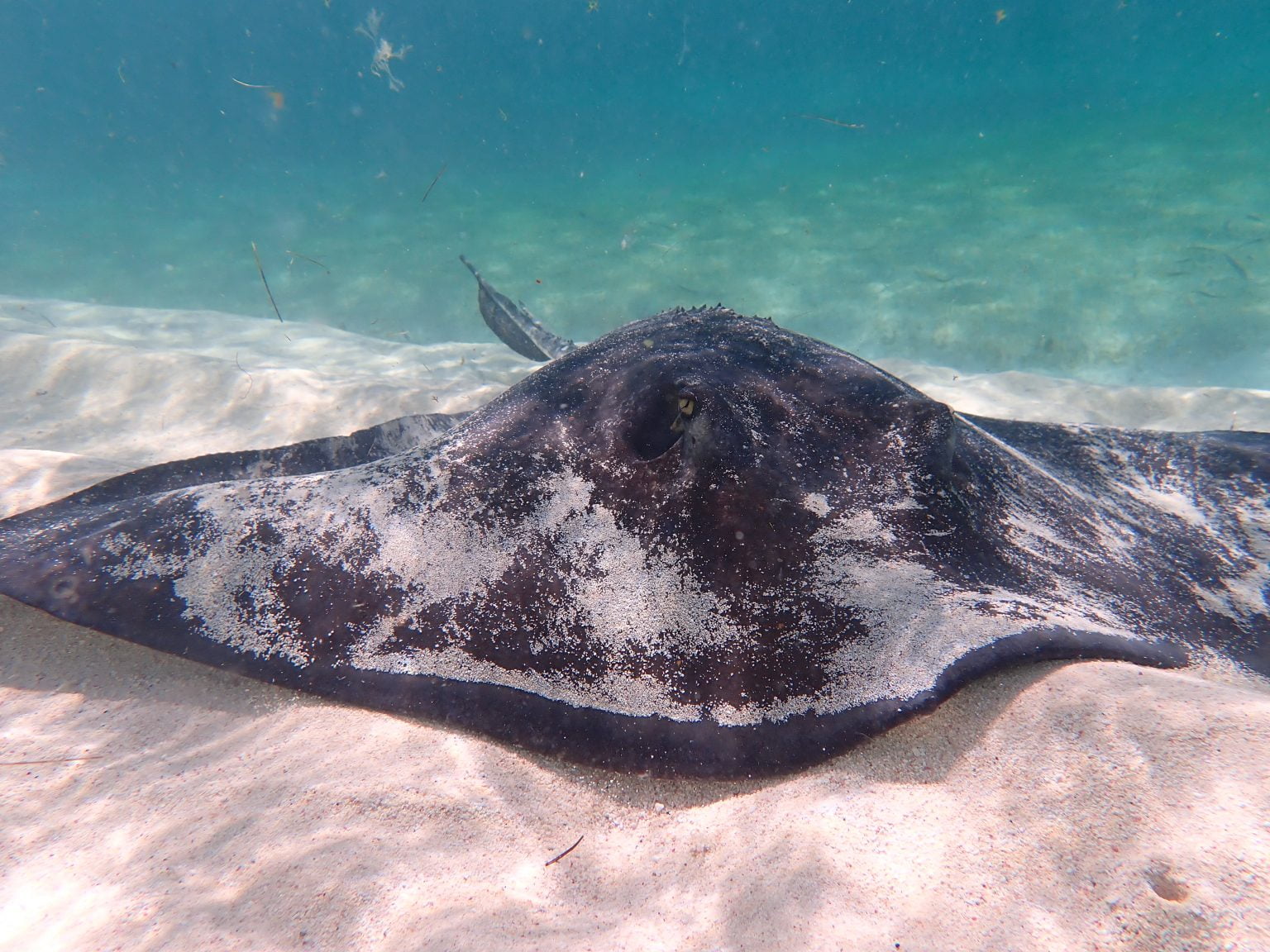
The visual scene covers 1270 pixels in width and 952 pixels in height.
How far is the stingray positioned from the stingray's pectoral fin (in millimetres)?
4130

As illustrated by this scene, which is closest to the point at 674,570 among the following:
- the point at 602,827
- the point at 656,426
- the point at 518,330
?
the point at 656,426

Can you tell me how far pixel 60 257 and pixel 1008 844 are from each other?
43672mm

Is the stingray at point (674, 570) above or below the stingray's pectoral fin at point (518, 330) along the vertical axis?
below

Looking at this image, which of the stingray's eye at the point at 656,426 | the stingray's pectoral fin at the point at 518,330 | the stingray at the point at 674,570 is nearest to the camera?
the stingray at the point at 674,570

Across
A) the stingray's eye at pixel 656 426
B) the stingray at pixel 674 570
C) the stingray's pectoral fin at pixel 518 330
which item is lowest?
the stingray at pixel 674 570

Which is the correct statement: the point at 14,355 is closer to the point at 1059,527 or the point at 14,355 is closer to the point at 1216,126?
the point at 1059,527

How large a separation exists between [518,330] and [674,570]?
5600 millimetres

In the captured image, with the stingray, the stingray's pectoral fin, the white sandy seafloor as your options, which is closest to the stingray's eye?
the stingray

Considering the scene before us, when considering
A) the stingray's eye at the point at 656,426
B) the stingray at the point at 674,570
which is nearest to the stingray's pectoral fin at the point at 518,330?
the stingray at the point at 674,570

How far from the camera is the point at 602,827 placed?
6.55 ft

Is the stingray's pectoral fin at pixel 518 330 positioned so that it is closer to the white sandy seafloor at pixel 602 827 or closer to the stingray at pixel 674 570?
the stingray at pixel 674 570

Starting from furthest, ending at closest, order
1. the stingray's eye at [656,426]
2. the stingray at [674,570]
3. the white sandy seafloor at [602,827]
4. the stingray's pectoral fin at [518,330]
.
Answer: the stingray's pectoral fin at [518,330] → the stingray's eye at [656,426] → the stingray at [674,570] → the white sandy seafloor at [602,827]

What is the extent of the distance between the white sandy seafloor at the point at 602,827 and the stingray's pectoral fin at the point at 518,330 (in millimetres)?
5122

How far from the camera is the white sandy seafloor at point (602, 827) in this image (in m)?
1.52
